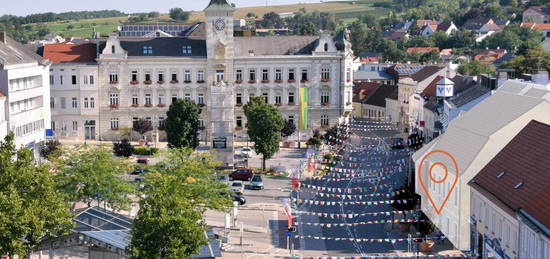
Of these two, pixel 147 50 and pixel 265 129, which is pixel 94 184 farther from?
pixel 147 50

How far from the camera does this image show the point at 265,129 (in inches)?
2995

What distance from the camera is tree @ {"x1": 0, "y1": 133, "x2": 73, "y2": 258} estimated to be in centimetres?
3822

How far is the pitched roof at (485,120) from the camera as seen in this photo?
47.1m

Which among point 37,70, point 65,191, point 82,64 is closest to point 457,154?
point 65,191

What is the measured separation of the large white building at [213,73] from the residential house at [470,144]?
134 ft

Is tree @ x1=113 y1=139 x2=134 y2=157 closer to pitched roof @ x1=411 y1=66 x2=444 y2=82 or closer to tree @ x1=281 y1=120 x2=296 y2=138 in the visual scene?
tree @ x1=281 y1=120 x2=296 y2=138

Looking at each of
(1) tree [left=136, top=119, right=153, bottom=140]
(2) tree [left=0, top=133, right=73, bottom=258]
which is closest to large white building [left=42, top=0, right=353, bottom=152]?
(1) tree [left=136, top=119, right=153, bottom=140]

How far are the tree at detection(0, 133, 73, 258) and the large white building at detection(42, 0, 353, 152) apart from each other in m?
51.4

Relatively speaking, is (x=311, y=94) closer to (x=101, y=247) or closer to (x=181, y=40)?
(x=181, y=40)

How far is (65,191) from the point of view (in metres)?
50.7

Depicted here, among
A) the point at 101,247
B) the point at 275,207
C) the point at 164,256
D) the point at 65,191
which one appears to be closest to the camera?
the point at 164,256

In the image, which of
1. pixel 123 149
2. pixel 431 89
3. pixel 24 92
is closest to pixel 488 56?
pixel 431 89

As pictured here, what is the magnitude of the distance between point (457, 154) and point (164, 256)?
1777cm

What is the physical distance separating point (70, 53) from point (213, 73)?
42.3 feet
